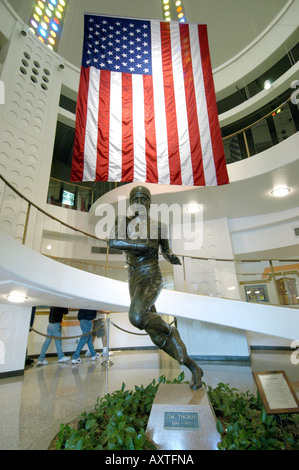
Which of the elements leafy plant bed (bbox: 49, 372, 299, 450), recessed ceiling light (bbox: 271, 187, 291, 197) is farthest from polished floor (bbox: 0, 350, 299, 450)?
recessed ceiling light (bbox: 271, 187, 291, 197)

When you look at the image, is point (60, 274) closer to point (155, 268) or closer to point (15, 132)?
point (155, 268)

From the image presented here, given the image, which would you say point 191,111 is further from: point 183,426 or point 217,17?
point 217,17

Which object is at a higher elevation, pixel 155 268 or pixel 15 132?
pixel 15 132

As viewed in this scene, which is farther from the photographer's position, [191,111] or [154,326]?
[191,111]

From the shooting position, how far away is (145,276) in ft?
8.38

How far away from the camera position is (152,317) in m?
2.39

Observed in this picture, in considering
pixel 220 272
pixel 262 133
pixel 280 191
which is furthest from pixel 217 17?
pixel 220 272

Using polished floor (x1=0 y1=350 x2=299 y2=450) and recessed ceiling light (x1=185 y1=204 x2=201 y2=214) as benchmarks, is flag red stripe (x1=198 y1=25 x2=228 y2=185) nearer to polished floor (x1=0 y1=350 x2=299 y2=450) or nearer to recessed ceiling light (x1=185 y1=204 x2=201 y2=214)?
recessed ceiling light (x1=185 y1=204 x2=201 y2=214)

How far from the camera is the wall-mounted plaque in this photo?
1.77m

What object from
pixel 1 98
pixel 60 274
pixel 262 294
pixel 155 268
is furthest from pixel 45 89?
pixel 262 294

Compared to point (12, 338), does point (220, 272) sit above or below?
above

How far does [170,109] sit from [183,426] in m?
5.19
